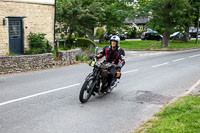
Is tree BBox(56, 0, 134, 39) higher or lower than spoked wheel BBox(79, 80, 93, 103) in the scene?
higher

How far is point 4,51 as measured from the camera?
698 inches

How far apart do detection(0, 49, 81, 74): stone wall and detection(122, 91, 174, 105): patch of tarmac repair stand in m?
6.72

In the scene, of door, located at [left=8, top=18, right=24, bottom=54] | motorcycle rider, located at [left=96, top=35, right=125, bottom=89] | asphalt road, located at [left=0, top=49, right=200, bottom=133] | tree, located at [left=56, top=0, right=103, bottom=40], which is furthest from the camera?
tree, located at [left=56, top=0, right=103, bottom=40]

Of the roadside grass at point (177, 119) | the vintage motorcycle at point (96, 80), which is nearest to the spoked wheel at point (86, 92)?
the vintage motorcycle at point (96, 80)

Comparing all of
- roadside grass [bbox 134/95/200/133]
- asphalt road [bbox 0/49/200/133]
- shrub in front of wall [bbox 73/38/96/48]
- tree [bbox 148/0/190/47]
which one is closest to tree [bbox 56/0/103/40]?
shrub in front of wall [bbox 73/38/96/48]

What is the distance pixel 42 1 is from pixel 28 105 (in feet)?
44.8

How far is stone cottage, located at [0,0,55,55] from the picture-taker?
1764 centimetres

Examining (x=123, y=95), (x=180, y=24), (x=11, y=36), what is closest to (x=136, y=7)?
(x=180, y=24)

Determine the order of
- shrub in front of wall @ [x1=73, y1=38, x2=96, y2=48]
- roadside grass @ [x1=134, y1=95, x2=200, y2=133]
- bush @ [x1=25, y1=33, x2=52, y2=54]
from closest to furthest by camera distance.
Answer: roadside grass @ [x1=134, y1=95, x2=200, y2=133] < bush @ [x1=25, y1=33, x2=52, y2=54] < shrub in front of wall @ [x1=73, y1=38, x2=96, y2=48]

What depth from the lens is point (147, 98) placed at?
351 inches

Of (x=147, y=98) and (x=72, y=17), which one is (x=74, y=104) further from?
(x=72, y=17)

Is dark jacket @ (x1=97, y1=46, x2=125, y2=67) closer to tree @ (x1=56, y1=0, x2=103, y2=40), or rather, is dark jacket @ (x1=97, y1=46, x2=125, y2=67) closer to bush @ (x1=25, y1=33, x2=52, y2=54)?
bush @ (x1=25, y1=33, x2=52, y2=54)

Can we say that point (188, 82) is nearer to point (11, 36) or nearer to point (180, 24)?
point (11, 36)

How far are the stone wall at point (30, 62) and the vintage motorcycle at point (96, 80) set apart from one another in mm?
6377
